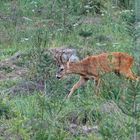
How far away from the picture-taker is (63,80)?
10.2m

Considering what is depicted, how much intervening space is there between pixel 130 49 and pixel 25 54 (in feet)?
5.64

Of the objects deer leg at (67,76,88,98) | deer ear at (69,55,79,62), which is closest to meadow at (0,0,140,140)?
deer leg at (67,76,88,98)

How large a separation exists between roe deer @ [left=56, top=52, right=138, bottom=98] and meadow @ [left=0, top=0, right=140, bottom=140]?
5.1 inches

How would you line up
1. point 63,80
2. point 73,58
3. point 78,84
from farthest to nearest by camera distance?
point 73,58 → point 63,80 → point 78,84

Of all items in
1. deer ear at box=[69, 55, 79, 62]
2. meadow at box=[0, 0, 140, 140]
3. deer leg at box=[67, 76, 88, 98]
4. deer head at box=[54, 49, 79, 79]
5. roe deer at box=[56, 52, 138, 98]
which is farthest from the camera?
deer ear at box=[69, 55, 79, 62]

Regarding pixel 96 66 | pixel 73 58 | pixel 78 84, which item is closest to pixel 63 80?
pixel 78 84

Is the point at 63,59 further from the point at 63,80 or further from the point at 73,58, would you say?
the point at 63,80

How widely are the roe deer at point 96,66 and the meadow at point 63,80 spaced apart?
0.13 m

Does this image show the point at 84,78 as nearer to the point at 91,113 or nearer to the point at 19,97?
the point at 19,97

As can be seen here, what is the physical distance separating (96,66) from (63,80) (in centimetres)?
52

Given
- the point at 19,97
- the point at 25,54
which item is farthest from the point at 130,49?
the point at 19,97

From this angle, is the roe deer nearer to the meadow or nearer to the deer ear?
the meadow

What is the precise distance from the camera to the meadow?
22.0ft

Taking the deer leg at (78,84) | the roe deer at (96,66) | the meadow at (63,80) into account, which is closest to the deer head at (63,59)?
the roe deer at (96,66)
